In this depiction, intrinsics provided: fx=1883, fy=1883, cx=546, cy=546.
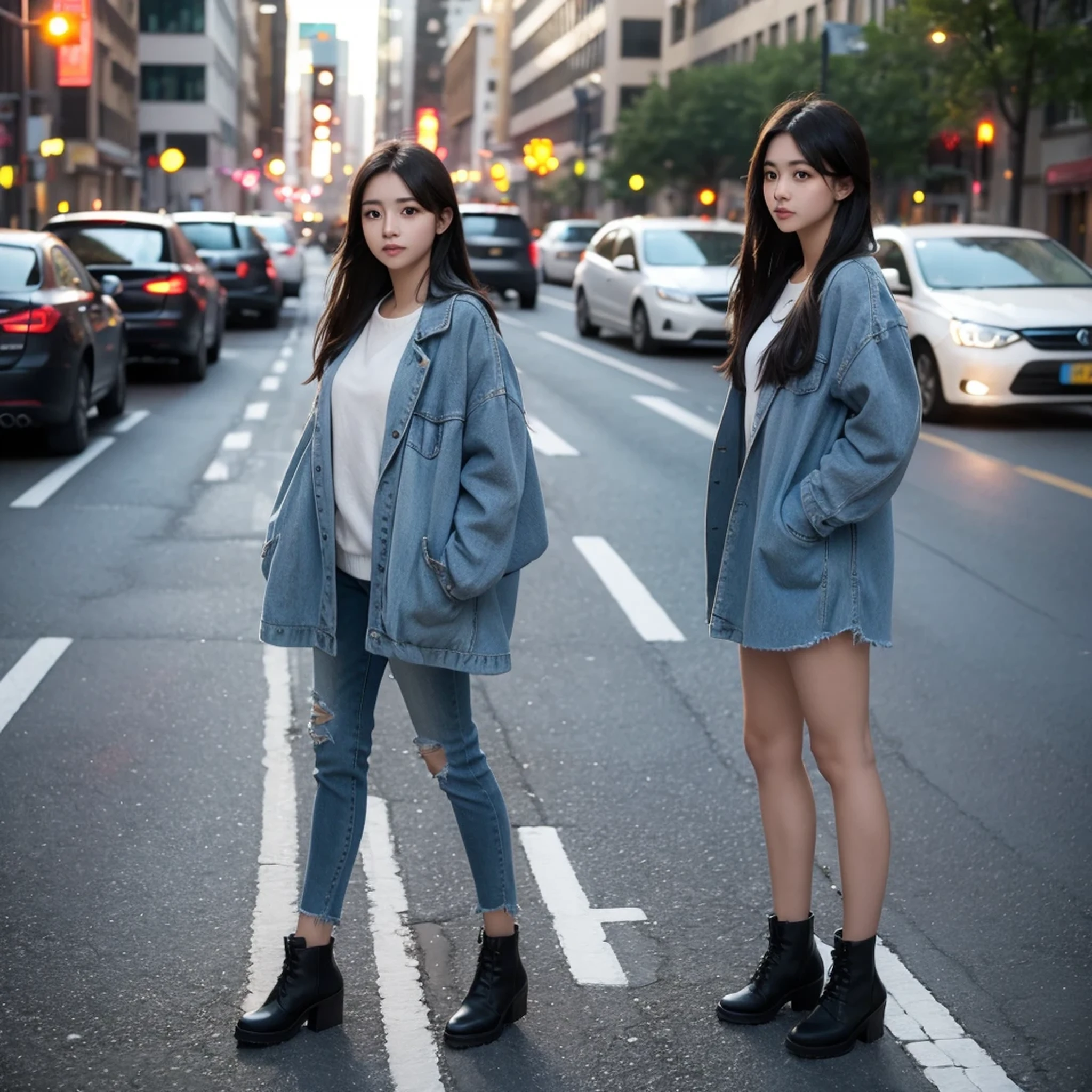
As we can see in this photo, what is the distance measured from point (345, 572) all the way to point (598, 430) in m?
11.2

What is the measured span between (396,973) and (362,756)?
21.6 inches

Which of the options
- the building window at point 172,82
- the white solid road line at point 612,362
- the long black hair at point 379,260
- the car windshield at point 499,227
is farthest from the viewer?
the building window at point 172,82

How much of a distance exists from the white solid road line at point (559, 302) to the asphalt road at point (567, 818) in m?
24.6

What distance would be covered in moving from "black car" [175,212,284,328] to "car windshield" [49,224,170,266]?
298 inches

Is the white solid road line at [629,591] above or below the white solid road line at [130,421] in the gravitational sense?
above

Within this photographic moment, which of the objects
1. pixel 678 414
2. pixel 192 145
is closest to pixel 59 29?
pixel 678 414

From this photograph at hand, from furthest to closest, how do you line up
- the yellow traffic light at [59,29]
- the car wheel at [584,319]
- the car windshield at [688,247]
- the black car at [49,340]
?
the yellow traffic light at [59,29], the car wheel at [584,319], the car windshield at [688,247], the black car at [49,340]

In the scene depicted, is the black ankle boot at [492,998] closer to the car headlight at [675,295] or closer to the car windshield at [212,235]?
the car headlight at [675,295]

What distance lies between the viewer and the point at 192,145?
3957 inches

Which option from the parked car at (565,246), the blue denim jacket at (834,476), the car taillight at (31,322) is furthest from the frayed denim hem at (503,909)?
the parked car at (565,246)

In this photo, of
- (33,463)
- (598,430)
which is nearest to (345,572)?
(33,463)

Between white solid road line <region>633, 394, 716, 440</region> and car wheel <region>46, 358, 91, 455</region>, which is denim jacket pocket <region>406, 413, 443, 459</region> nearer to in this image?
car wheel <region>46, 358, 91, 455</region>

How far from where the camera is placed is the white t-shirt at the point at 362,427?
3549mm

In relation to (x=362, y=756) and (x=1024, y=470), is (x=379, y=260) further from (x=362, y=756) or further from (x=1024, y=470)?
(x=1024, y=470)
